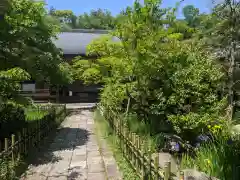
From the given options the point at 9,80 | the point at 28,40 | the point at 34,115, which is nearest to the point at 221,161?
the point at 9,80

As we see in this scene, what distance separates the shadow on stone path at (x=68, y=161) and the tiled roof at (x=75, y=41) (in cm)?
1821

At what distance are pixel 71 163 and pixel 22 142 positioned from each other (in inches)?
50.7

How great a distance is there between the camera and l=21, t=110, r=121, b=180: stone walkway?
240 inches

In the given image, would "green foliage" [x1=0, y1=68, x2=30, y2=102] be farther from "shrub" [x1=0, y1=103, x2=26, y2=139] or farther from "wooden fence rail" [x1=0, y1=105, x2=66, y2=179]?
"shrub" [x1=0, y1=103, x2=26, y2=139]

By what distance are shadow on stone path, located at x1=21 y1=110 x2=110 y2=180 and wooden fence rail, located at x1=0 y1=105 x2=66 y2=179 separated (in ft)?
1.18

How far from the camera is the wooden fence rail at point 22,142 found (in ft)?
18.9

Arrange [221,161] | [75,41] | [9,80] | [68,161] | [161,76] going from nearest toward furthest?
[221,161] → [9,80] → [68,161] → [161,76] → [75,41]

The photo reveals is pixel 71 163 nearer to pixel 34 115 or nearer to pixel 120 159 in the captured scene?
pixel 120 159

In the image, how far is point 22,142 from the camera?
7.12 meters

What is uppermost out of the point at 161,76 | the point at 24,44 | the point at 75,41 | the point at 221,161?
the point at 75,41

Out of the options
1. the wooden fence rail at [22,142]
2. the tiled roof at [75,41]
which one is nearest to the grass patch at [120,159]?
the wooden fence rail at [22,142]

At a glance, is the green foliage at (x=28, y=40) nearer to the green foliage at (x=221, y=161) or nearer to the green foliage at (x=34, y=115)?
the green foliage at (x=34, y=115)


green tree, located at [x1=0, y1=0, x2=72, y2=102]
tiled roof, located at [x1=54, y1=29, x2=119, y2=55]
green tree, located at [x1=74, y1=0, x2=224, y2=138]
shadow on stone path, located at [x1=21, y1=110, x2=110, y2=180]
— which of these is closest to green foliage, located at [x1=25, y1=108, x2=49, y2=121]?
shadow on stone path, located at [x1=21, y1=110, x2=110, y2=180]

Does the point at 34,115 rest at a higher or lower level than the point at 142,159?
higher
